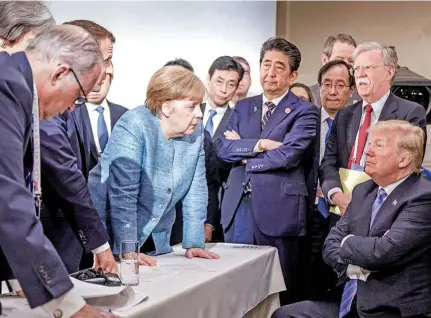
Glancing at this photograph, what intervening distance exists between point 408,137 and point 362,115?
62cm

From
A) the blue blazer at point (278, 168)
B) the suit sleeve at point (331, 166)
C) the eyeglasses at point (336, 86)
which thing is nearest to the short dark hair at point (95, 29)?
the blue blazer at point (278, 168)

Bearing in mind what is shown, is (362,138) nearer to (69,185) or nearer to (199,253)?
(199,253)

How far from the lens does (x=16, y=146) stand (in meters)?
1.49

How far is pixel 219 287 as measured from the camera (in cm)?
249

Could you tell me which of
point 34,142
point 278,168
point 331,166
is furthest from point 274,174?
point 34,142

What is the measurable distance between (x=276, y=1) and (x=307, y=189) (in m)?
3.15

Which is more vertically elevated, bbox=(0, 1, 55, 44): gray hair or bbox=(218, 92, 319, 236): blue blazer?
bbox=(0, 1, 55, 44): gray hair

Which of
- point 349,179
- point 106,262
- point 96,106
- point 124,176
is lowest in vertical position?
point 106,262

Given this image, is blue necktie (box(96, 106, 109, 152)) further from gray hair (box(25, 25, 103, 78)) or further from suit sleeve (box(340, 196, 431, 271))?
gray hair (box(25, 25, 103, 78))

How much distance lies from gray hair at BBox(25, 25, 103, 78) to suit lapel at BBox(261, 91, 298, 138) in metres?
2.03

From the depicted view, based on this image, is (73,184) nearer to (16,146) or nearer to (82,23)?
(16,146)

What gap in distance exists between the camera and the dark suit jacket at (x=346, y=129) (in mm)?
3447

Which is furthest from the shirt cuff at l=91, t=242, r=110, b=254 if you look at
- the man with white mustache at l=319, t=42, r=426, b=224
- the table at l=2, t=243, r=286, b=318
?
the man with white mustache at l=319, t=42, r=426, b=224

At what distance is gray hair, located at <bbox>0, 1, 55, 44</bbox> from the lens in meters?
2.07
